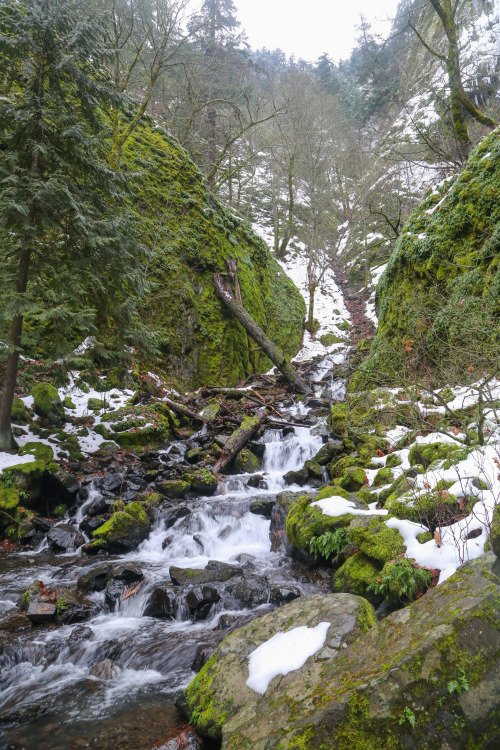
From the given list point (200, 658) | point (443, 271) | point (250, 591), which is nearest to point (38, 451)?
point (250, 591)

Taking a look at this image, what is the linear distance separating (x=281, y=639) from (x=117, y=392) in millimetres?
8511

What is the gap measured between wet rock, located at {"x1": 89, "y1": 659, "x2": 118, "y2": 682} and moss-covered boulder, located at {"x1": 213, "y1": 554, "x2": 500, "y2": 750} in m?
2.16

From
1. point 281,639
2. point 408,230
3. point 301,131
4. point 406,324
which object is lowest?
point 281,639

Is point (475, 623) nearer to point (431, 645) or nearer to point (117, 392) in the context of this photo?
point (431, 645)

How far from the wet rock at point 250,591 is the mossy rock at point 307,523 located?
0.82 metres

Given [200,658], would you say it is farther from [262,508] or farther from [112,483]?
[112,483]

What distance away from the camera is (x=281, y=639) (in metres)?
3.00

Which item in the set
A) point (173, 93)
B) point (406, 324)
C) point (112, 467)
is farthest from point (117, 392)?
point (173, 93)

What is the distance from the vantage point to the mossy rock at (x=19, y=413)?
7.78 metres

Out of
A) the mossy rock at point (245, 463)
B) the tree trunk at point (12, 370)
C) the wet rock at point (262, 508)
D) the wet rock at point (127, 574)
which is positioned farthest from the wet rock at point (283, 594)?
the tree trunk at point (12, 370)

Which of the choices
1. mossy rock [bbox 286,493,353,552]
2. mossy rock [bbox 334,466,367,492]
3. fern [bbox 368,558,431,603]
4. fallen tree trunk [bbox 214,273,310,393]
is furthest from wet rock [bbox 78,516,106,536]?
fallen tree trunk [bbox 214,273,310,393]

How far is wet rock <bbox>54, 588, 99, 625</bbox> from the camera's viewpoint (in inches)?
175

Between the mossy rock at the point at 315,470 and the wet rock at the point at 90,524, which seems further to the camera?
the mossy rock at the point at 315,470

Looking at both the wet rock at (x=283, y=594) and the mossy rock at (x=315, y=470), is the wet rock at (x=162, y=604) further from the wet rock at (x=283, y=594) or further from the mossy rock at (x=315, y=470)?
the mossy rock at (x=315, y=470)
